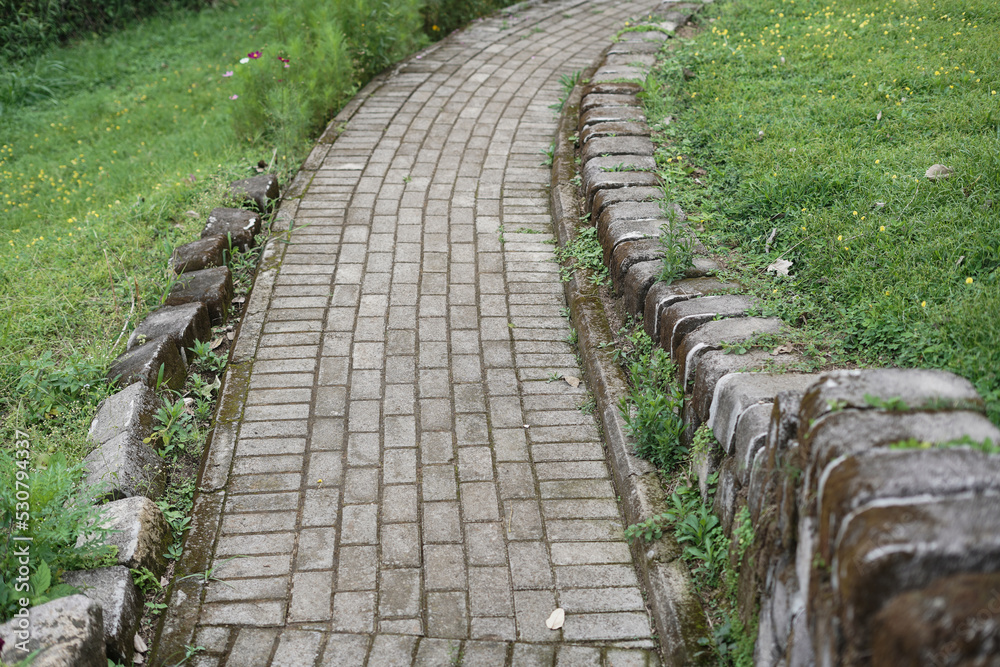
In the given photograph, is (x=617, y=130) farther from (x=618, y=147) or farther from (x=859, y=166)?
(x=859, y=166)

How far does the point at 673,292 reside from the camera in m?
3.59

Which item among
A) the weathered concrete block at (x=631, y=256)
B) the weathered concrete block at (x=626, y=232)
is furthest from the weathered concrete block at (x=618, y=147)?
the weathered concrete block at (x=631, y=256)

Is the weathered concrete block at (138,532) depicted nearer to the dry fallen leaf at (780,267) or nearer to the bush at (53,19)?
the dry fallen leaf at (780,267)

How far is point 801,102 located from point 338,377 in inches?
133

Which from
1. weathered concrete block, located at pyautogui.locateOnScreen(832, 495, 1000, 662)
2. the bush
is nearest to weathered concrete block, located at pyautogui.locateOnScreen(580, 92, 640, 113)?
weathered concrete block, located at pyautogui.locateOnScreen(832, 495, 1000, 662)

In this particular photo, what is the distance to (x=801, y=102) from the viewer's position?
16.3 ft

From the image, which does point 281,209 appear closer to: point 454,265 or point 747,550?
point 454,265

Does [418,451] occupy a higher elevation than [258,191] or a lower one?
lower

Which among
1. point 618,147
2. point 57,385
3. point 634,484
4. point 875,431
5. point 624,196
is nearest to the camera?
point 875,431

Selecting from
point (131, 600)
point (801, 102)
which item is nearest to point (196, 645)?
point (131, 600)

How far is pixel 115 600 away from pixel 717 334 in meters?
2.46

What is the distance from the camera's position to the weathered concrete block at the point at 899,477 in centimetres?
164

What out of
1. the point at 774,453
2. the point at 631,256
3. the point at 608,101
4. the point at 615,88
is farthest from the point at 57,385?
the point at 615,88

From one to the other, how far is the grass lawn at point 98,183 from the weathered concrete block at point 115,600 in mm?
786
